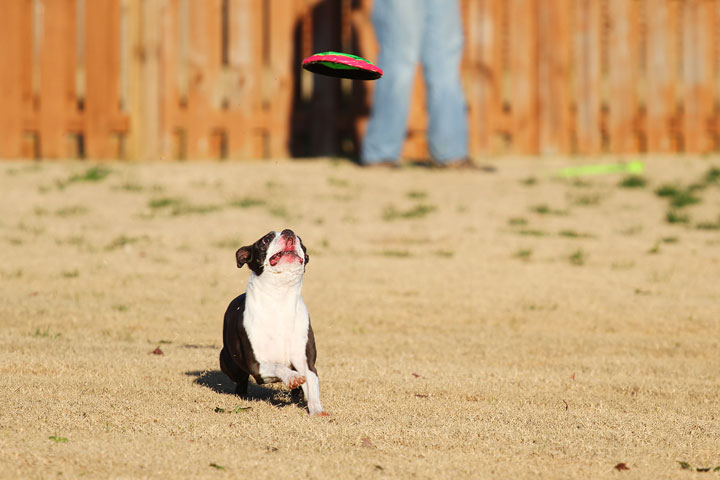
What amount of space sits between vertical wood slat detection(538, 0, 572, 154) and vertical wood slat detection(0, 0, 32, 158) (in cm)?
627

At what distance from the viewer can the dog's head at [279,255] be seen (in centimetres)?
498

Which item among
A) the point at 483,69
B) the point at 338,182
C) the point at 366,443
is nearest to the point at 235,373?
the point at 366,443

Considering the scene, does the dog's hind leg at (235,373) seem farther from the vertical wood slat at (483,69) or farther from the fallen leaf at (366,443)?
the vertical wood slat at (483,69)

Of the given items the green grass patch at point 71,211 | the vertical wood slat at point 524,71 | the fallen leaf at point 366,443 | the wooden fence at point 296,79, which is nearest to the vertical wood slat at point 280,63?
the wooden fence at point 296,79

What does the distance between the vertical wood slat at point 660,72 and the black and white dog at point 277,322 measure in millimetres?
10497

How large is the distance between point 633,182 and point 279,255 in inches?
336

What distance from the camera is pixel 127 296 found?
8.20 m

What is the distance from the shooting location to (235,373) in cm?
531

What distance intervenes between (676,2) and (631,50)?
3.28 feet

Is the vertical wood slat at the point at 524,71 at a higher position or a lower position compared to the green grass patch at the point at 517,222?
higher

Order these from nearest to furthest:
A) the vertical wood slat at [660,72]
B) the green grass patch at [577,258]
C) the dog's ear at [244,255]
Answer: the dog's ear at [244,255], the green grass patch at [577,258], the vertical wood slat at [660,72]

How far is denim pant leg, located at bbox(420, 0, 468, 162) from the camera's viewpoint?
40.9 ft

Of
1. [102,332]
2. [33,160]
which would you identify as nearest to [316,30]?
[33,160]

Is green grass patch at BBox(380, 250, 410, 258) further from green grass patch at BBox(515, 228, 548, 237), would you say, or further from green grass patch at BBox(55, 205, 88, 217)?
green grass patch at BBox(55, 205, 88, 217)
